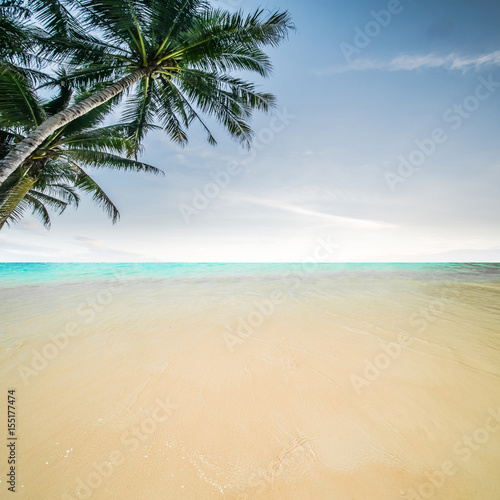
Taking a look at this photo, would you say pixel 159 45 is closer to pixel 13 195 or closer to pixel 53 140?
pixel 53 140

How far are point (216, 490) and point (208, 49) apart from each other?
818 cm

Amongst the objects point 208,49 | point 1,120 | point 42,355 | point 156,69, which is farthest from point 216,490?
point 1,120

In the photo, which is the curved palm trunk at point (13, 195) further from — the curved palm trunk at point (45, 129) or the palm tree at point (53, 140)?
the curved palm trunk at point (45, 129)

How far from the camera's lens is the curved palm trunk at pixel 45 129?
3837mm

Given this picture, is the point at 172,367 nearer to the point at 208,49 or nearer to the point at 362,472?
the point at 362,472

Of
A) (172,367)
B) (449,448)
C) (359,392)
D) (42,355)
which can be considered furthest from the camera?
(42,355)

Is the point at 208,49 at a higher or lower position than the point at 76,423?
higher

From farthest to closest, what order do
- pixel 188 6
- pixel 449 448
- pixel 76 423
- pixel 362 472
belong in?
1. pixel 188 6
2. pixel 76 423
3. pixel 449 448
4. pixel 362 472

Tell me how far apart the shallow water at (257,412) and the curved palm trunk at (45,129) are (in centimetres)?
333

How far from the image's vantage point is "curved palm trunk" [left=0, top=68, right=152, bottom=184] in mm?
3837

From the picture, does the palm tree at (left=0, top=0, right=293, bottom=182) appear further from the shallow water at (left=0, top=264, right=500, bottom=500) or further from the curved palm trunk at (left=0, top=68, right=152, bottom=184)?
the shallow water at (left=0, top=264, right=500, bottom=500)

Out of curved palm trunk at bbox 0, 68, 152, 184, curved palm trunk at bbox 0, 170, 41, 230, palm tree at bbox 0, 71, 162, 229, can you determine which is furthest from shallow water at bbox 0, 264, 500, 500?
palm tree at bbox 0, 71, 162, 229

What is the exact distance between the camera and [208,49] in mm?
5648

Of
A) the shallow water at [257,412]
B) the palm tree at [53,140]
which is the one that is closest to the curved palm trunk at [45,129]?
the palm tree at [53,140]
